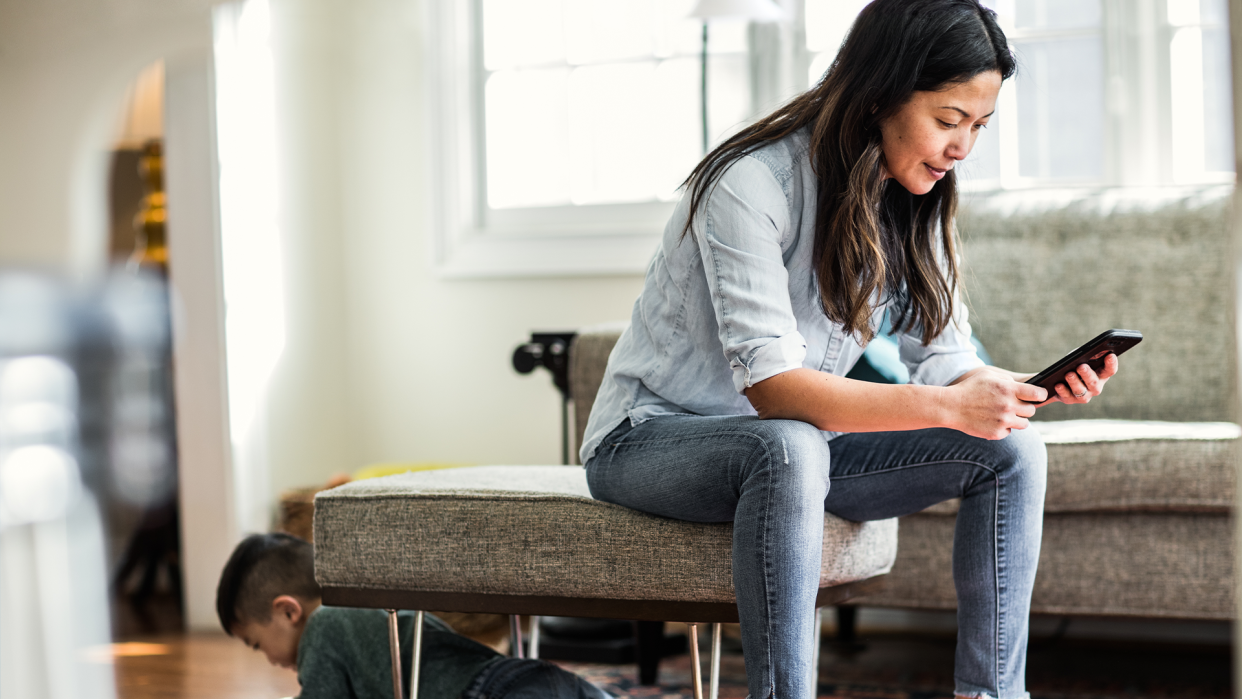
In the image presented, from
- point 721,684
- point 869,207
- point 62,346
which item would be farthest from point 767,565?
point 62,346

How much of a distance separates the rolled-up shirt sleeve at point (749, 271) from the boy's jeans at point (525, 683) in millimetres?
475

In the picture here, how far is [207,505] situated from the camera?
2.59 m

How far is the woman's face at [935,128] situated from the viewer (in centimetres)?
118

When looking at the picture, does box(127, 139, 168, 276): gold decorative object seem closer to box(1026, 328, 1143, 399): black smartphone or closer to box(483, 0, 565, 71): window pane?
box(483, 0, 565, 71): window pane

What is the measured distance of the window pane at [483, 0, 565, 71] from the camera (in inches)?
116

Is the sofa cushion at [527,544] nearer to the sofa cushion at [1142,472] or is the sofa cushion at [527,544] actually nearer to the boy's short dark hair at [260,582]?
the boy's short dark hair at [260,582]

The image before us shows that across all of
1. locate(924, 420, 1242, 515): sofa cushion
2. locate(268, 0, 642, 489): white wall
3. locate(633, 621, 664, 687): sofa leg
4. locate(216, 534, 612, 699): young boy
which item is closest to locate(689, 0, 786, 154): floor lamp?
locate(268, 0, 642, 489): white wall

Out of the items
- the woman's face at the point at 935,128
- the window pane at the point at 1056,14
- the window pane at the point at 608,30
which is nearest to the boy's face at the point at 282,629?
the woman's face at the point at 935,128

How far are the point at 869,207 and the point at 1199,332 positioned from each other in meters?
1.21

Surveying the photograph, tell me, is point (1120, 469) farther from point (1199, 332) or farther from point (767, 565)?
point (767, 565)

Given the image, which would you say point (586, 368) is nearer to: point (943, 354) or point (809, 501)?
point (943, 354)

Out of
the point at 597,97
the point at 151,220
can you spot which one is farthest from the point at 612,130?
the point at 151,220

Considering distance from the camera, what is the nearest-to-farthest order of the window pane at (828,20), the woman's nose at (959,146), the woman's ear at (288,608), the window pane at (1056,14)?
the woman's nose at (959,146), the woman's ear at (288,608), the window pane at (1056,14), the window pane at (828,20)

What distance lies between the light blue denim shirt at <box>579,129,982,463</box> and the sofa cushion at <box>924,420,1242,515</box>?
0.45 metres
